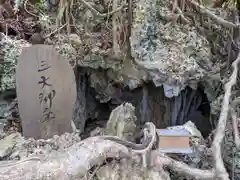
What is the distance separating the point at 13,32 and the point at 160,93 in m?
1.31

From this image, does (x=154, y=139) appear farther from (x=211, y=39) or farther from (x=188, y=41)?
(x=211, y=39)

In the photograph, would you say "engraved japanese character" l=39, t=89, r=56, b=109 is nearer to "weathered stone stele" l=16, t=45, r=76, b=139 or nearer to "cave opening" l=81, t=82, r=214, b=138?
"weathered stone stele" l=16, t=45, r=76, b=139

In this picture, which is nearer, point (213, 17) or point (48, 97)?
point (48, 97)

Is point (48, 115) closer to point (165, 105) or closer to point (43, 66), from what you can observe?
point (43, 66)

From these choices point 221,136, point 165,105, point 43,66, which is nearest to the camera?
point 43,66

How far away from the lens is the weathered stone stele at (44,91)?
1.70 meters

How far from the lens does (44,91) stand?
5.69ft

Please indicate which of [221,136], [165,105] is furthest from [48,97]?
[165,105]

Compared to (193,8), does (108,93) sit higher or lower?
lower

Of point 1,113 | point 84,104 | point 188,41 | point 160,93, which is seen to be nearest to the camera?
point 1,113

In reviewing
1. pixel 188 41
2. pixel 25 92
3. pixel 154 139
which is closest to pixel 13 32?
pixel 25 92

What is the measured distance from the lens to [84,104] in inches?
112

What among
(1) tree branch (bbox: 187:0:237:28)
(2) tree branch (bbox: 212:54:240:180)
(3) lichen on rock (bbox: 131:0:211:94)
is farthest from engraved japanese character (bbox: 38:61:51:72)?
(1) tree branch (bbox: 187:0:237:28)

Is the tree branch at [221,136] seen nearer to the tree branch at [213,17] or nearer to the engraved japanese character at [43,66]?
the tree branch at [213,17]
